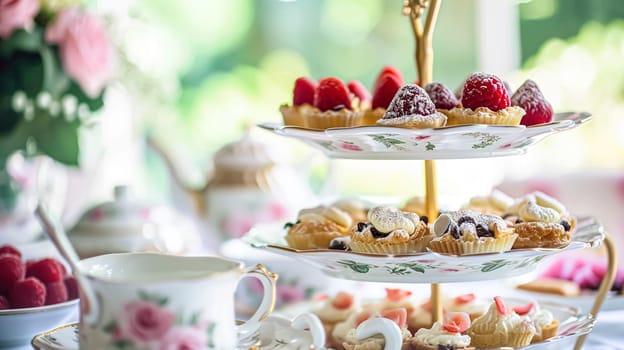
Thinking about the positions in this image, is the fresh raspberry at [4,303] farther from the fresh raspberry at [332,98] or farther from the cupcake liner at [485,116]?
the cupcake liner at [485,116]

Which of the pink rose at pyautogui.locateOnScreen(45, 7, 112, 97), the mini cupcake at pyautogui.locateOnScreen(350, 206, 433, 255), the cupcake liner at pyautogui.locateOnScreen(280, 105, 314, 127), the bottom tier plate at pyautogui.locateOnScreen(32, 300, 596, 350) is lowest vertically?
the bottom tier plate at pyautogui.locateOnScreen(32, 300, 596, 350)

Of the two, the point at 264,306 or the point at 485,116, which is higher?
the point at 485,116

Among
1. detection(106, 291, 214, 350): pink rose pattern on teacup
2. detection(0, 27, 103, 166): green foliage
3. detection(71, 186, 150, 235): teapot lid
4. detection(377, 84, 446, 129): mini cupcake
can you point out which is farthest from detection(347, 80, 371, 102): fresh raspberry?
detection(0, 27, 103, 166): green foliage

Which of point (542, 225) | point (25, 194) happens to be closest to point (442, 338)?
point (542, 225)

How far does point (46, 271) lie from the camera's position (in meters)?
1.12

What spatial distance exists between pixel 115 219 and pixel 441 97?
68 centimetres

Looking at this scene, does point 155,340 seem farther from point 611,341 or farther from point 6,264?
point 611,341

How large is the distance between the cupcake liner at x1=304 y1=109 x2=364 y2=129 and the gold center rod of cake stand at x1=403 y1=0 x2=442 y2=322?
0.11 meters

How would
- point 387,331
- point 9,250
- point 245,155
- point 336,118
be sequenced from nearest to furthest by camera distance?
point 387,331, point 336,118, point 9,250, point 245,155

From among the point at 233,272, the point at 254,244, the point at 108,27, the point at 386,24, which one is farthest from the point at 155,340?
the point at 386,24

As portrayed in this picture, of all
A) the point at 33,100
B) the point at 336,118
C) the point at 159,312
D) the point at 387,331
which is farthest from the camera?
the point at 33,100

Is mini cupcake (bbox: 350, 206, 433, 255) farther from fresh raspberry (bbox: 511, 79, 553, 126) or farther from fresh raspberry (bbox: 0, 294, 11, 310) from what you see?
fresh raspberry (bbox: 0, 294, 11, 310)

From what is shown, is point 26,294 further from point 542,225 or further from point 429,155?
point 542,225

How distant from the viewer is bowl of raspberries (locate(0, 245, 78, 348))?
3.52ft
